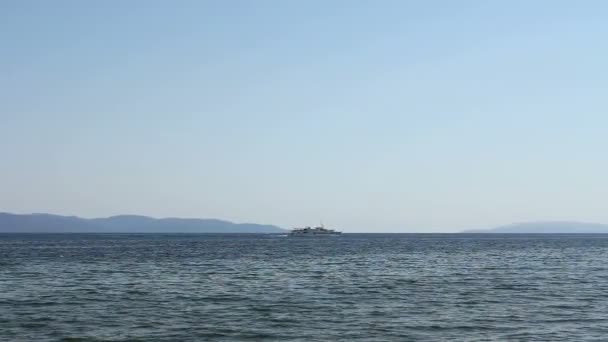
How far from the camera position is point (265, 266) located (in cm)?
9538

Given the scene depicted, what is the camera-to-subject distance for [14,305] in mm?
49906

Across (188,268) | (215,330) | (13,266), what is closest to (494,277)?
(188,268)

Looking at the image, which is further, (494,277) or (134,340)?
A: (494,277)

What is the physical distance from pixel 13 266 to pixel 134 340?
63.1 meters

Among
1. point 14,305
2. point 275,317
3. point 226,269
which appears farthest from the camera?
point 226,269

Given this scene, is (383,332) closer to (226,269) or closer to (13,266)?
(226,269)

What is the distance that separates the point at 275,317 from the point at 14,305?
1910 centimetres

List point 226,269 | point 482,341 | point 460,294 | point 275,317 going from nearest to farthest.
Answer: point 482,341 < point 275,317 < point 460,294 < point 226,269

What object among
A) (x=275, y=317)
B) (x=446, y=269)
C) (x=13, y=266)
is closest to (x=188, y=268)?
(x=13, y=266)

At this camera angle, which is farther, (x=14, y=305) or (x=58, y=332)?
(x=14, y=305)

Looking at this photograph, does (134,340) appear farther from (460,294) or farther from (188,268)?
(188,268)

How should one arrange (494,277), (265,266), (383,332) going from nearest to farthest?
1. (383,332)
2. (494,277)
3. (265,266)

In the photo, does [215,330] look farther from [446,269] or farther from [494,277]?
[446,269]

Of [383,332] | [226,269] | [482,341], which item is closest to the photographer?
[482,341]
